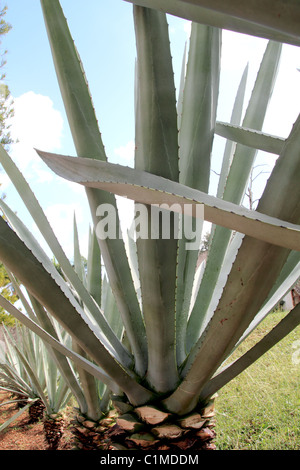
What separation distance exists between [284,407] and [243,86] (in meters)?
2.22

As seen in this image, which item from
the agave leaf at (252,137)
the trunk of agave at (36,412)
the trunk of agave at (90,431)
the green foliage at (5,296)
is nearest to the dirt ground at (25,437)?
the trunk of agave at (36,412)

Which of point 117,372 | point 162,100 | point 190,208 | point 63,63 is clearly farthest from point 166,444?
point 63,63

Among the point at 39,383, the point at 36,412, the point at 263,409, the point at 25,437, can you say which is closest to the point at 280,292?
the point at 39,383

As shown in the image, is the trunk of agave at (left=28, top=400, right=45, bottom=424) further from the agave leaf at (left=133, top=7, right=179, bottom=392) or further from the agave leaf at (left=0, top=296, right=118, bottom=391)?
the agave leaf at (left=133, top=7, right=179, bottom=392)

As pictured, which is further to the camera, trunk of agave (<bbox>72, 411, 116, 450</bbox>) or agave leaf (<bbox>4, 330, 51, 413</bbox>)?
agave leaf (<bbox>4, 330, 51, 413</bbox>)

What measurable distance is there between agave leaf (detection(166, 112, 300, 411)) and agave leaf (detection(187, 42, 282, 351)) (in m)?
0.24

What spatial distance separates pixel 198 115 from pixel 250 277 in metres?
0.42

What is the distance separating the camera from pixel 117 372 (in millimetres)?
671

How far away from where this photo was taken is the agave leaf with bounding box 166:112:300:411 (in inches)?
17.3

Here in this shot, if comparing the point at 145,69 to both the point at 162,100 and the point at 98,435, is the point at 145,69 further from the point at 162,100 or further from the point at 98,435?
the point at 98,435

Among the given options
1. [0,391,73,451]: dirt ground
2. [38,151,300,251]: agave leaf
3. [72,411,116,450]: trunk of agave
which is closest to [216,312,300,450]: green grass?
[72,411,116,450]: trunk of agave

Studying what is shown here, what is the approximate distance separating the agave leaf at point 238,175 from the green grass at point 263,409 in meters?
1.14

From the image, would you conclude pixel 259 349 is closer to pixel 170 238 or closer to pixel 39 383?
pixel 170 238

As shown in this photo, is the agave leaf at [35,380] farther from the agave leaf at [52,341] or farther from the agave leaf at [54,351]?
the agave leaf at [52,341]
